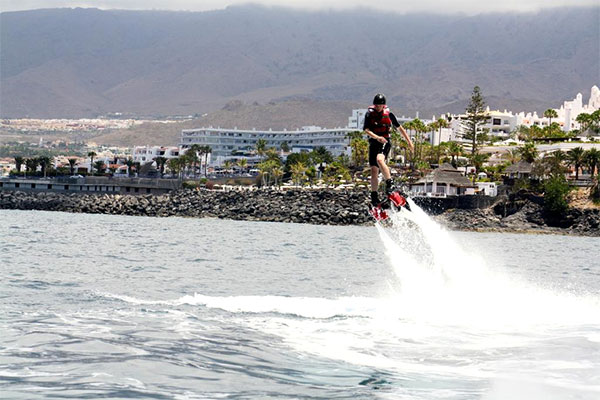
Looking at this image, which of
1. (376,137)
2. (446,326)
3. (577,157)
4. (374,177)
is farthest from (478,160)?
(446,326)

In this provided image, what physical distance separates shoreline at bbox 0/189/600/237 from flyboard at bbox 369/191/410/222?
87214mm

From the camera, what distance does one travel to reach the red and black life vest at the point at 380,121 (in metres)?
20.7

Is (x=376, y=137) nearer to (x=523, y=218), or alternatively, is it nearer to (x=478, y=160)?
(x=523, y=218)

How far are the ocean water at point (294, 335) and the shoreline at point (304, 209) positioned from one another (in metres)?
79.7

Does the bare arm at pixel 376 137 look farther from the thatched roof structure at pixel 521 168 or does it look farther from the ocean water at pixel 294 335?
the thatched roof structure at pixel 521 168

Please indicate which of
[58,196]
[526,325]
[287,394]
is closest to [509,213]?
[58,196]

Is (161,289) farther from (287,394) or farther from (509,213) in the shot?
(509,213)

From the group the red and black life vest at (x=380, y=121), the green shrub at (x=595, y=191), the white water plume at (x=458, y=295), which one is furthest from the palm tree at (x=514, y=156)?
→ the red and black life vest at (x=380, y=121)

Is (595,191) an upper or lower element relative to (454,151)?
lower

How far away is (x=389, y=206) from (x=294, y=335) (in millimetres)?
5794

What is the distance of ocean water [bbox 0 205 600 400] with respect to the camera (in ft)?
42.8

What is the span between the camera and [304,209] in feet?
382

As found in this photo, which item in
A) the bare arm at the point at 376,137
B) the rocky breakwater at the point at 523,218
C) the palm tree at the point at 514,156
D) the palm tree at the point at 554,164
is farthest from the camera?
the palm tree at the point at 514,156

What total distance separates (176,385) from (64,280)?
16013 millimetres
